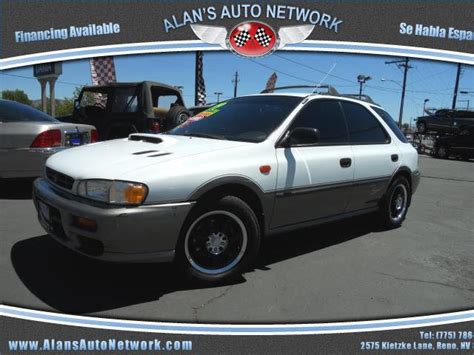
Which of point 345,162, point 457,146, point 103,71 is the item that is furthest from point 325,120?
point 457,146

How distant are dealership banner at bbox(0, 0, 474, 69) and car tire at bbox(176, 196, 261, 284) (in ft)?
13.0

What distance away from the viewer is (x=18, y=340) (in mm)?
2389

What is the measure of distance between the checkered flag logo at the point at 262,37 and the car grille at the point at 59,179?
4.33 meters

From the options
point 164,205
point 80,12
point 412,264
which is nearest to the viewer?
point 164,205

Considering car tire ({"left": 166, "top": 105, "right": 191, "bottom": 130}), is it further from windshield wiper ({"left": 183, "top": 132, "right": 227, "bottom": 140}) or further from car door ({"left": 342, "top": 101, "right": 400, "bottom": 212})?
car door ({"left": 342, "top": 101, "right": 400, "bottom": 212})

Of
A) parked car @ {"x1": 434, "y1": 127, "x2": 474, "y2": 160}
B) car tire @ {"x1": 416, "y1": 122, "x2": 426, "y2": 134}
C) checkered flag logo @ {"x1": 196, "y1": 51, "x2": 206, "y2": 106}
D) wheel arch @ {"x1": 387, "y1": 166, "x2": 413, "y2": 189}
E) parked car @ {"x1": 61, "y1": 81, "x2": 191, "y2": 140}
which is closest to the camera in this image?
wheel arch @ {"x1": 387, "y1": 166, "x2": 413, "y2": 189}

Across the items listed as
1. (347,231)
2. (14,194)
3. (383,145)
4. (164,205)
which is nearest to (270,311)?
(164,205)

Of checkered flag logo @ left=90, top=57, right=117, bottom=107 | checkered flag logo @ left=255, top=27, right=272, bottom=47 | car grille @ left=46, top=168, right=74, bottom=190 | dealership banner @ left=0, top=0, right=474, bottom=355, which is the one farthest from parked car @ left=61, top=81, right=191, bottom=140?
checkered flag logo @ left=90, top=57, right=117, bottom=107

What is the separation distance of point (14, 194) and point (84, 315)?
4.07 meters

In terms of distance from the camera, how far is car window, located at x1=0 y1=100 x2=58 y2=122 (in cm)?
534

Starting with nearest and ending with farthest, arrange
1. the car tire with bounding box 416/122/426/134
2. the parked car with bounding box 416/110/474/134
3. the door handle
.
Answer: the door handle → the parked car with bounding box 416/110/474/134 → the car tire with bounding box 416/122/426/134

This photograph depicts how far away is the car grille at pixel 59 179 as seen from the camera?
9.32 ft

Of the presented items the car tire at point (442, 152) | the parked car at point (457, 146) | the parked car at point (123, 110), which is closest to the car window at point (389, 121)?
the parked car at point (123, 110)

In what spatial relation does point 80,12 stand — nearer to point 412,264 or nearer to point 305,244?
point 305,244
